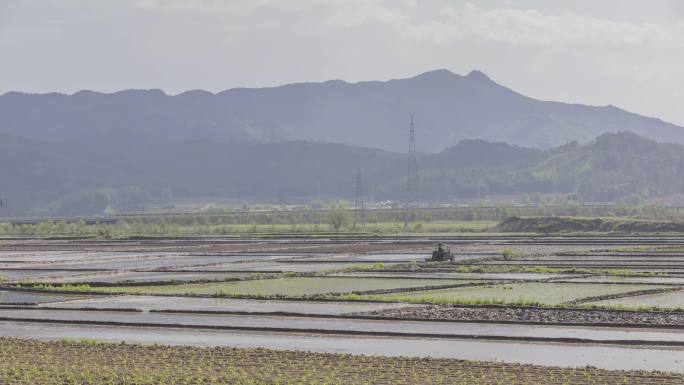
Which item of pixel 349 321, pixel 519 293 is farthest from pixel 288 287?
pixel 349 321

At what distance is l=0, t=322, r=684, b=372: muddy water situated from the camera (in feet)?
89.5

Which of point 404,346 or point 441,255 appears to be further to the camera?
point 441,255

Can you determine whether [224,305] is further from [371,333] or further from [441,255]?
[441,255]

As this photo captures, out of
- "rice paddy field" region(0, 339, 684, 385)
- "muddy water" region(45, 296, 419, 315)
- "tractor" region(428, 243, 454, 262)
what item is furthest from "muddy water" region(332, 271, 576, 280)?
"rice paddy field" region(0, 339, 684, 385)

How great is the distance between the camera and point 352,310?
127ft

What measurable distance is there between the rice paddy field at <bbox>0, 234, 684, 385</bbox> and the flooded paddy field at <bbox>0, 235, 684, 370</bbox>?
3.6 inches

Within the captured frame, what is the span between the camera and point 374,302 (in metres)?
41.3

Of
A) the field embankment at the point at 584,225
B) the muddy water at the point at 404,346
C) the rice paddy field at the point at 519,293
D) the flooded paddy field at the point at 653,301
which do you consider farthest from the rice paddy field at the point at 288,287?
the field embankment at the point at 584,225

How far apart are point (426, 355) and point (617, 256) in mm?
41189

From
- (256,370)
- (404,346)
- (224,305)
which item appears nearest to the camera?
(256,370)

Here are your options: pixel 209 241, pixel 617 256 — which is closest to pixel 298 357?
pixel 617 256

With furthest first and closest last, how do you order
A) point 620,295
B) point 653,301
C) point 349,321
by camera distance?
point 620,295 < point 653,301 < point 349,321

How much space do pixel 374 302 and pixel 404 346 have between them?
11291mm

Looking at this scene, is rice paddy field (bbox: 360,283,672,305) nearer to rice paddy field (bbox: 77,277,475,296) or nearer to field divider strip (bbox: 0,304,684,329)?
rice paddy field (bbox: 77,277,475,296)
